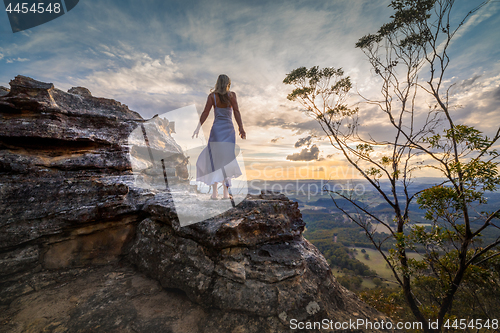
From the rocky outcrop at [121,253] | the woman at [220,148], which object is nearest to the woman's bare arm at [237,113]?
the woman at [220,148]

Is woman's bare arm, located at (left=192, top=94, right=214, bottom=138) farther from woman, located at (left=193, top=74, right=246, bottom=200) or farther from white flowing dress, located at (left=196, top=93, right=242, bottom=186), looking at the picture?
white flowing dress, located at (left=196, top=93, right=242, bottom=186)

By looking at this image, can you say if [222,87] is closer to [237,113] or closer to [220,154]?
[237,113]

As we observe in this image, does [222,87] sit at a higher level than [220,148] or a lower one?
higher

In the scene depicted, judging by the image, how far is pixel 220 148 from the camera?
6.80 m

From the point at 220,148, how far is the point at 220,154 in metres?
0.23

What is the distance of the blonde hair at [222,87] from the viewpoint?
640cm

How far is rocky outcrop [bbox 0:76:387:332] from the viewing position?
418 centimetres

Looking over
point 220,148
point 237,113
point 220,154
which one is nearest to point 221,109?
point 237,113

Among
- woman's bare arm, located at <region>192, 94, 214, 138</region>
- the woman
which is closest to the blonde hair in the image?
the woman

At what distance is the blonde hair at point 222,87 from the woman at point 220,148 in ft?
0.42

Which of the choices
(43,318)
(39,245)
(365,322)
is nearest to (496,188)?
(365,322)

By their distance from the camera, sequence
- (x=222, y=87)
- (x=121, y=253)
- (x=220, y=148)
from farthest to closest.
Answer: (x=220, y=148) → (x=222, y=87) → (x=121, y=253)

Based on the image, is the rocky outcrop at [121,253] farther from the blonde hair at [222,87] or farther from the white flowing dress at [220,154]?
the blonde hair at [222,87]

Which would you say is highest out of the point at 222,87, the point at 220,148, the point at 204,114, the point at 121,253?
the point at 222,87
